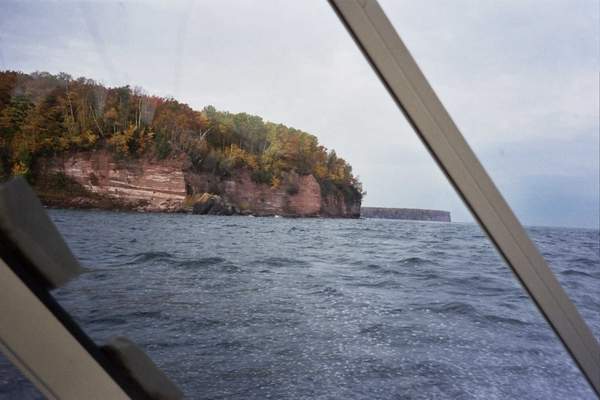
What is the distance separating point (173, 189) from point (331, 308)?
454 mm

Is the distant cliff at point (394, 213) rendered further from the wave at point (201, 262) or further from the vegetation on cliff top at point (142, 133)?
the wave at point (201, 262)

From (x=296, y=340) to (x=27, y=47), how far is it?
758 millimetres

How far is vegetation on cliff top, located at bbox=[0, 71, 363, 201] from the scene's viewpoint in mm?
860

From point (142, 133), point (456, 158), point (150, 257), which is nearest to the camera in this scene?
point (456, 158)

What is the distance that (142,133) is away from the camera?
0.98m

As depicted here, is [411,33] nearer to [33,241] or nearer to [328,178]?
[328,178]

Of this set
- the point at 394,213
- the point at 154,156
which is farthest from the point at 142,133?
the point at 394,213

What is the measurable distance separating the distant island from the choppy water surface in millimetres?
53

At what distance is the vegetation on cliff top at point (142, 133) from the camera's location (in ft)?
2.82

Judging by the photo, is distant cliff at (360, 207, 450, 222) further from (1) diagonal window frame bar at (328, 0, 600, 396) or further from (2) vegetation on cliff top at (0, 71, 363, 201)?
(1) diagonal window frame bar at (328, 0, 600, 396)

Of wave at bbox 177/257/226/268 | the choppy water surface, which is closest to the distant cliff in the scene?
the choppy water surface

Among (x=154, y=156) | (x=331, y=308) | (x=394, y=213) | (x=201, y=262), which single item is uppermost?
(x=154, y=156)

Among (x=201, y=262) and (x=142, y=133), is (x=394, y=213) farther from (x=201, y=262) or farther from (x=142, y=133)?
(x=142, y=133)

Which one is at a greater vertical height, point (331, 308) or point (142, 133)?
point (142, 133)
